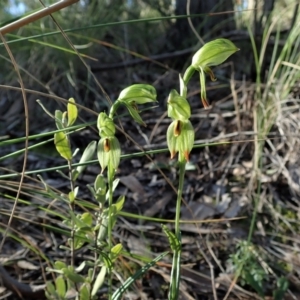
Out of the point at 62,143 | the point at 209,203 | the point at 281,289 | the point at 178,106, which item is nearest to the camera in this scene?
the point at 178,106

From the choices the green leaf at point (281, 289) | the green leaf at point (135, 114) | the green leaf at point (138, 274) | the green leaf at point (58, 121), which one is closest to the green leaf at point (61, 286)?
the green leaf at point (138, 274)

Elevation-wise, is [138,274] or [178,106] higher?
[178,106]

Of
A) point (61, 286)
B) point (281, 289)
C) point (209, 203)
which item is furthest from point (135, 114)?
point (209, 203)

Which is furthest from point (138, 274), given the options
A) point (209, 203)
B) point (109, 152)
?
point (209, 203)

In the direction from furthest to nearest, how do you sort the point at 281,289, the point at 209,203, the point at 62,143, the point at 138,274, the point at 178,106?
the point at 209,203
the point at 281,289
the point at 62,143
the point at 138,274
the point at 178,106

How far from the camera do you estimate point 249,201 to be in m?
1.85

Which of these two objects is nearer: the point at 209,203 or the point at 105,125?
the point at 105,125

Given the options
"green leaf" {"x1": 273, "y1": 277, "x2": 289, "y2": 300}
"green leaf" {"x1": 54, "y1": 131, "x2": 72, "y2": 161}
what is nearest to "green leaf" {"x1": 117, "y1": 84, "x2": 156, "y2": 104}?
"green leaf" {"x1": 54, "y1": 131, "x2": 72, "y2": 161}

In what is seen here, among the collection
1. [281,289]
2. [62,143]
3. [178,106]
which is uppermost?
[178,106]

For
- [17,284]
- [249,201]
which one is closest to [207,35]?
[249,201]

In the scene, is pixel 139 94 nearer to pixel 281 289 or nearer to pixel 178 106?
pixel 178 106

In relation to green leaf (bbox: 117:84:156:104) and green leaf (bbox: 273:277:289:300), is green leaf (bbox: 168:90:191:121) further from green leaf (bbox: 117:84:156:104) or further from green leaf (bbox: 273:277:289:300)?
green leaf (bbox: 273:277:289:300)

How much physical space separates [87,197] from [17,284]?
0.52 metres

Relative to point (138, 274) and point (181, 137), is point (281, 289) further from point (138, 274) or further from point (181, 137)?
point (181, 137)
